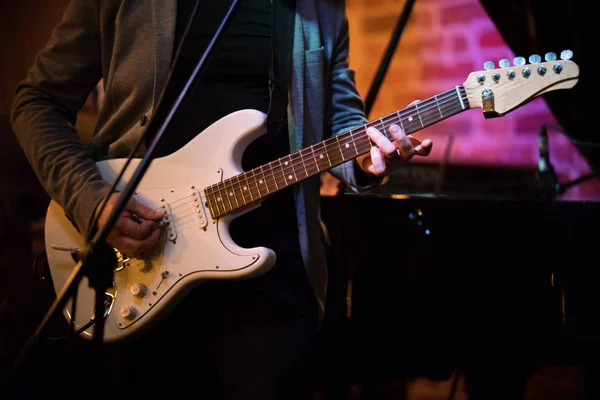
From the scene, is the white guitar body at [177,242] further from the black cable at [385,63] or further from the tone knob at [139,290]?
the black cable at [385,63]

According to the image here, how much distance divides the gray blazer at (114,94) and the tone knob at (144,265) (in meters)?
0.15

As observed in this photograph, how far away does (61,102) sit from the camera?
133 cm

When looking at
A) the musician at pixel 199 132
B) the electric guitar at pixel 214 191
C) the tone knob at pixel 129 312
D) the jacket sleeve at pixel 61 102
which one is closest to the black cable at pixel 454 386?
the musician at pixel 199 132

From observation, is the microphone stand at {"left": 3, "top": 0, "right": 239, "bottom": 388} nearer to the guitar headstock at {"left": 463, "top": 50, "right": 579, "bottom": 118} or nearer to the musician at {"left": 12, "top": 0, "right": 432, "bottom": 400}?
the musician at {"left": 12, "top": 0, "right": 432, "bottom": 400}

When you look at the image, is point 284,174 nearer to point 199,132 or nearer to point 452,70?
point 199,132

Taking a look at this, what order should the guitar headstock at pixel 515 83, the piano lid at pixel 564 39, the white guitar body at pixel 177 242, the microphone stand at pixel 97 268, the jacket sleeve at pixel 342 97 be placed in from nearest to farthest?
1. the microphone stand at pixel 97 268
2. the guitar headstock at pixel 515 83
3. the white guitar body at pixel 177 242
4. the jacket sleeve at pixel 342 97
5. the piano lid at pixel 564 39

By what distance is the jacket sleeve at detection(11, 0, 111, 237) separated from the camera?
4.09 ft

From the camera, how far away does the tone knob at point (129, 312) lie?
46.5 inches

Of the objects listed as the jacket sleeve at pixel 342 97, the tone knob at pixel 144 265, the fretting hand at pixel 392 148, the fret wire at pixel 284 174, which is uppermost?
the jacket sleeve at pixel 342 97

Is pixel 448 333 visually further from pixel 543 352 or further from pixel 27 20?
pixel 27 20

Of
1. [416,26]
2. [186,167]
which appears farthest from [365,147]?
[416,26]

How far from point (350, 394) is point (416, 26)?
178 cm

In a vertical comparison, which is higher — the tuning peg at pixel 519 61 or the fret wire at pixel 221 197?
the tuning peg at pixel 519 61

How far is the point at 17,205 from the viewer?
196 cm
